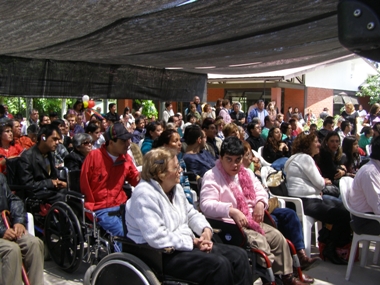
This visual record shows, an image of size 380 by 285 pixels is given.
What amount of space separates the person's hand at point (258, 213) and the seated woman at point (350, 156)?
299 centimetres

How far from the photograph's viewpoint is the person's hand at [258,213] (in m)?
4.12

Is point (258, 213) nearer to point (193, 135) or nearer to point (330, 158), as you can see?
point (193, 135)

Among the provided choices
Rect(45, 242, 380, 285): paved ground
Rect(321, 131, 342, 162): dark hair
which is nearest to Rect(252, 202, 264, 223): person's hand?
Rect(45, 242, 380, 285): paved ground

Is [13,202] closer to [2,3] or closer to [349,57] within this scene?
[2,3]

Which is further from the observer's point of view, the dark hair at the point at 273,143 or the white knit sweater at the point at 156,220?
the dark hair at the point at 273,143

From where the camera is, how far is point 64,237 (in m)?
4.63

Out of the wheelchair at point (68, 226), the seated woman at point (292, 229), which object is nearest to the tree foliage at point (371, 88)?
the seated woman at point (292, 229)

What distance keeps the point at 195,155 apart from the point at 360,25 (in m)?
4.13

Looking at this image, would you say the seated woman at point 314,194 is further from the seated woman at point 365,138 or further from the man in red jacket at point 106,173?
the seated woman at point 365,138

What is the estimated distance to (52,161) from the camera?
509 centimetres

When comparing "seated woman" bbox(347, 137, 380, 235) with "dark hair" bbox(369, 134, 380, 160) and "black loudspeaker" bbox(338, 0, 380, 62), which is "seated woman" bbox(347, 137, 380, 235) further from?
"black loudspeaker" bbox(338, 0, 380, 62)

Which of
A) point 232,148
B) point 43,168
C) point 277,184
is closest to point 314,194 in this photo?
point 277,184

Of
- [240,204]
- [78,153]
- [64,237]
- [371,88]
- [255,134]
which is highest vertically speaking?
[371,88]

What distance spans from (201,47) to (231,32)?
3.15 ft
